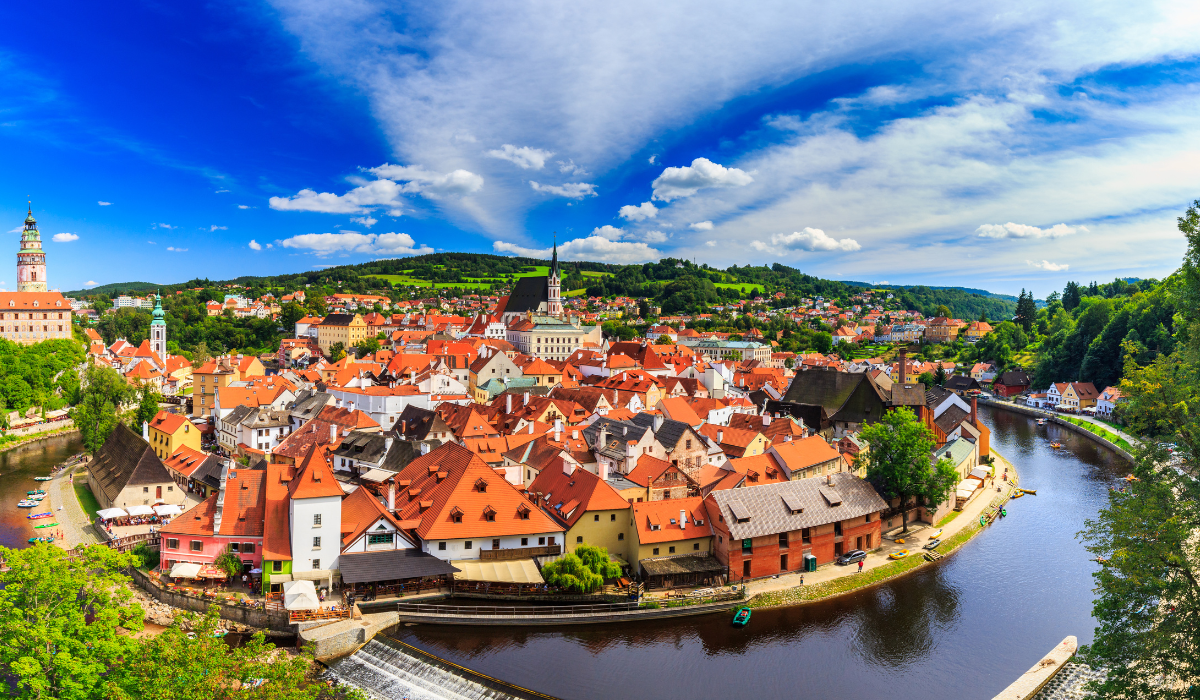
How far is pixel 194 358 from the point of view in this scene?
98.1m

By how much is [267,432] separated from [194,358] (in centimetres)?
6309

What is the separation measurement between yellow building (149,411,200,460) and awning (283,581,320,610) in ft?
81.7

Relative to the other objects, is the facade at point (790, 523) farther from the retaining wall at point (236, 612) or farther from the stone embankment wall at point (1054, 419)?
the stone embankment wall at point (1054, 419)

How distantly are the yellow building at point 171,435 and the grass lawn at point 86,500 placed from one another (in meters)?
4.25

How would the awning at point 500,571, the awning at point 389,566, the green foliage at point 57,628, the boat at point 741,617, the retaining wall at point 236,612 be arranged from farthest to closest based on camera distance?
1. the awning at point 500,571
2. the awning at point 389,566
3. the boat at point 741,617
4. the retaining wall at point 236,612
5. the green foliage at point 57,628

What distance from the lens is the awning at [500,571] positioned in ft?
84.1

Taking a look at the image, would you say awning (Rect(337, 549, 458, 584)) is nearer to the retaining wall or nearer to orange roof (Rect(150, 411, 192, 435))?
the retaining wall

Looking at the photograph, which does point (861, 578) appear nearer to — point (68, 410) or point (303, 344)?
point (68, 410)

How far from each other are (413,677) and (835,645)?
14.3m

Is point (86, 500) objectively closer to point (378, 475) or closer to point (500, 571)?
point (378, 475)

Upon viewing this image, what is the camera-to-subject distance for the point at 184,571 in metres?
25.5

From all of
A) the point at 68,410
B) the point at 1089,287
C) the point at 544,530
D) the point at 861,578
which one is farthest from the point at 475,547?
the point at 1089,287

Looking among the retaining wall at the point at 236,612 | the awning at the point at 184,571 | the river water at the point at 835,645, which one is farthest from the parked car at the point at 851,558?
the awning at the point at 184,571

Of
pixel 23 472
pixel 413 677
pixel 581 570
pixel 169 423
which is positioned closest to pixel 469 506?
pixel 581 570
